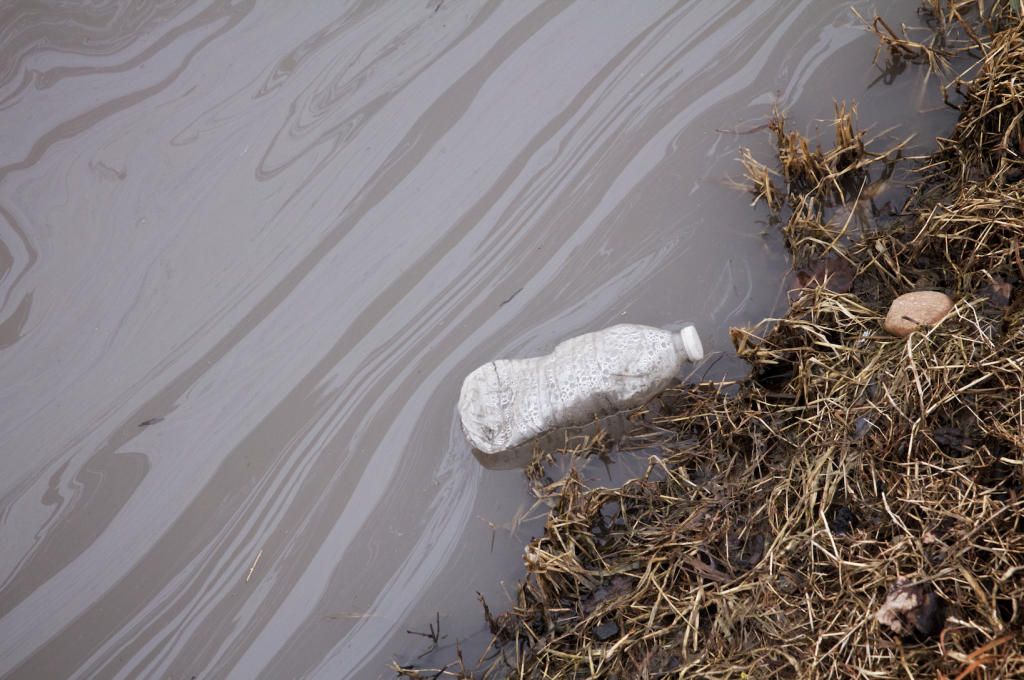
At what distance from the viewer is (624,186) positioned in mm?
2000

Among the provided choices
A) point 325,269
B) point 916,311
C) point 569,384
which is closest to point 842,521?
point 916,311

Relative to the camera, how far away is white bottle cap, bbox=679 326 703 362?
162 centimetres

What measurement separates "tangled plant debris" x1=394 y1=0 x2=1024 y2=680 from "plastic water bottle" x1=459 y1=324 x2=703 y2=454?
0.09 metres

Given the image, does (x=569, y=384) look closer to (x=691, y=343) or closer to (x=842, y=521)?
(x=691, y=343)

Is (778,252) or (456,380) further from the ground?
(456,380)

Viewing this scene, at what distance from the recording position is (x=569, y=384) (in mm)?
1737

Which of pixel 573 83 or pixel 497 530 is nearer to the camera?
pixel 497 530

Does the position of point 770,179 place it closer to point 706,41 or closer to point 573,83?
point 706,41

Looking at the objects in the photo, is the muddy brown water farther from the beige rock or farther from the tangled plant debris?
the beige rock

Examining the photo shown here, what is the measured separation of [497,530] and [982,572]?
3.85 feet

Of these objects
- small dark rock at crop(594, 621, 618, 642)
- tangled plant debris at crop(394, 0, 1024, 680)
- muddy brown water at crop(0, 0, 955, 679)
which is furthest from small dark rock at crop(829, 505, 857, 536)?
small dark rock at crop(594, 621, 618, 642)

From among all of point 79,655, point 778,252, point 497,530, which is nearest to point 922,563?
point 778,252

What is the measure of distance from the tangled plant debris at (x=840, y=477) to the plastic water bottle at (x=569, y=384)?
3.5 inches

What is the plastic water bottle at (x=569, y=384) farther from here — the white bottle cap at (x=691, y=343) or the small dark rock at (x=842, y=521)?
the small dark rock at (x=842, y=521)
